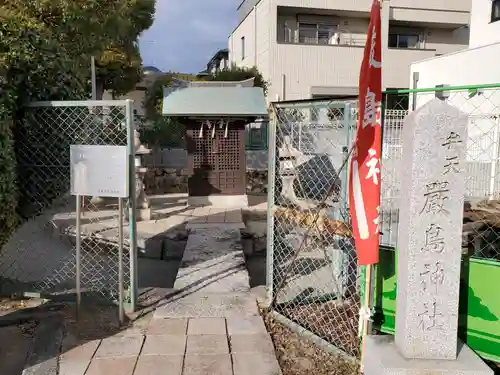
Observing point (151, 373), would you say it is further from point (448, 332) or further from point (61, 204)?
point (61, 204)

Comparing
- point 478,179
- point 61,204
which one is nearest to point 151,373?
point 61,204

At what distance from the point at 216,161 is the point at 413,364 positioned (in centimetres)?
820

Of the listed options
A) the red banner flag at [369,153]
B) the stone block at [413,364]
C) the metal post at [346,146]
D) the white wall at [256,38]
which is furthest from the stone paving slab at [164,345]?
the white wall at [256,38]

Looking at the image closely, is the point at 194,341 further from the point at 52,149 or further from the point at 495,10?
the point at 495,10

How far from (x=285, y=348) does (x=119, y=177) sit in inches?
80.3

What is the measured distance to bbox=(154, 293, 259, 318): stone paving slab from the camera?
13.6ft

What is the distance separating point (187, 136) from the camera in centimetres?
1031

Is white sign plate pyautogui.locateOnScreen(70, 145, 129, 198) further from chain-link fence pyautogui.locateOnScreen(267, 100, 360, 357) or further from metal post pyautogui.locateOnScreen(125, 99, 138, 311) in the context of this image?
chain-link fence pyautogui.locateOnScreen(267, 100, 360, 357)

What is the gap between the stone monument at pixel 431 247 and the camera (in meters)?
2.54

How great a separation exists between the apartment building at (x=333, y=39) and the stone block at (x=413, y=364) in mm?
14858

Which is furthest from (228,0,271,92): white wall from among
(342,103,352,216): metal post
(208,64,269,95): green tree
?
(342,103,352,216): metal post

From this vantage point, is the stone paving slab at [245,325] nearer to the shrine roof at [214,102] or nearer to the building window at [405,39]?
the shrine roof at [214,102]

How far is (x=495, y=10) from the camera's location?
42.4 feet

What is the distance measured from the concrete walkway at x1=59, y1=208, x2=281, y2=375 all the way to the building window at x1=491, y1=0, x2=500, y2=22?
12227 mm
